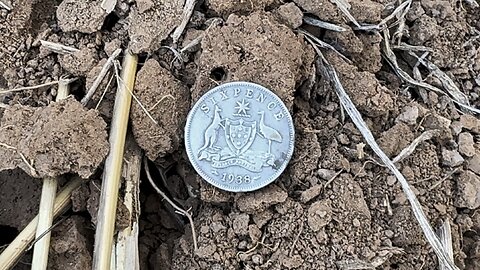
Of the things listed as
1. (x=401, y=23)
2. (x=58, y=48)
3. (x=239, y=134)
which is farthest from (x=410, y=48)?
(x=58, y=48)

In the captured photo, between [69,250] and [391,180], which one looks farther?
[391,180]

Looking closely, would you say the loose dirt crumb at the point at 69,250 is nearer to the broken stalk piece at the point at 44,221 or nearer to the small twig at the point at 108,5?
the broken stalk piece at the point at 44,221

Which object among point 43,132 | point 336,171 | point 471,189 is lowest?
point 471,189

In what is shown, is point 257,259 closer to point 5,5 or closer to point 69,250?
point 69,250

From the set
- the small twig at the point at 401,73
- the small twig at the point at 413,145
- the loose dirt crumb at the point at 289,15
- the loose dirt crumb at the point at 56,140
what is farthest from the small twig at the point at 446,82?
the loose dirt crumb at the point at 56,140

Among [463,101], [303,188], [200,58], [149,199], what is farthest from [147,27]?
[463,101]

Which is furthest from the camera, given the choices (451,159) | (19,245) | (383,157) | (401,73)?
(401,73)

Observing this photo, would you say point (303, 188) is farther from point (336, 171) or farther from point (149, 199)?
point (149, 199)
